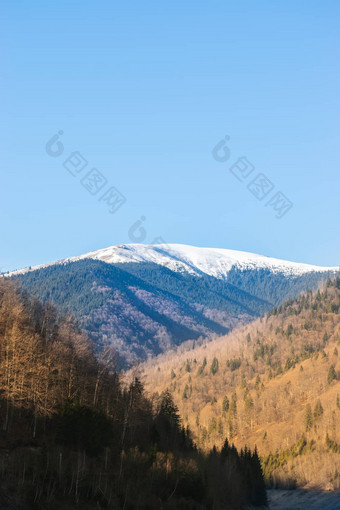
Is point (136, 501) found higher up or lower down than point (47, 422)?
lower down

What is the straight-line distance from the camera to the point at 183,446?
99.1m

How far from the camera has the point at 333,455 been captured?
594 ft

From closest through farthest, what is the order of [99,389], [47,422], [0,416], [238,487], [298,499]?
[0,416] < [47,422] < [99,389] < [238,487] < [298,499]

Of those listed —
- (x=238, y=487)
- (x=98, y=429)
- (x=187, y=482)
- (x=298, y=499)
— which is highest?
(x=98, y=429)

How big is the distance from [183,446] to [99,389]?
24.4 meters

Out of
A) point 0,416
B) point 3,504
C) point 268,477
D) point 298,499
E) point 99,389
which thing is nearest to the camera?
point 3,504

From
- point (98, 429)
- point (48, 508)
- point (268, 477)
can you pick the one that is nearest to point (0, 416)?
point (98, 429)

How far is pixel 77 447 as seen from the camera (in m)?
68.1

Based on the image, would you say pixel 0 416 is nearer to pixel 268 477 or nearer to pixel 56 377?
pixel 56 377

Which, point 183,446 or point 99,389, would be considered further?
point 183,446

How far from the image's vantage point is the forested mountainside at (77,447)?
5458 centimetres

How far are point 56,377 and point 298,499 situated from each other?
108251mm

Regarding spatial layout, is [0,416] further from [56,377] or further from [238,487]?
[238,487]

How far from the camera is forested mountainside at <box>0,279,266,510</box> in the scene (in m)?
54.6
